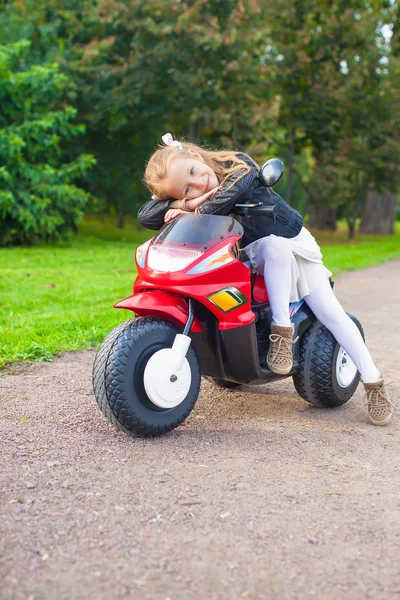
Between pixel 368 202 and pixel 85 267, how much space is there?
14.3 m

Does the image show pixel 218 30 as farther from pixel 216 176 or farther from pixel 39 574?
pixel 39 574

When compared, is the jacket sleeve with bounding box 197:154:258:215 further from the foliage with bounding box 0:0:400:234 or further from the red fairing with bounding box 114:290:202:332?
the foliage with bounding box 0:0:400:234

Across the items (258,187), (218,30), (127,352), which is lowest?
(127,352)

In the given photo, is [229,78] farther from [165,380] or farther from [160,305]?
[165,380]

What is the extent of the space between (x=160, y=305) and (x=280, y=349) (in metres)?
0.67

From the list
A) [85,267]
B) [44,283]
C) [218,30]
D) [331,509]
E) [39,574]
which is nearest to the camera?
[39,574]

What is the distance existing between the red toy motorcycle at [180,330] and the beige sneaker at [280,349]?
7 cm

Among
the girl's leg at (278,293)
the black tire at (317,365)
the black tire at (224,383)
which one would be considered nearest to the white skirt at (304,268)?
the girl's leg at (278,293)

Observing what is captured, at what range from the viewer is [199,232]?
3461 millimetres

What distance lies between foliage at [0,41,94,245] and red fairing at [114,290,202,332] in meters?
9.31

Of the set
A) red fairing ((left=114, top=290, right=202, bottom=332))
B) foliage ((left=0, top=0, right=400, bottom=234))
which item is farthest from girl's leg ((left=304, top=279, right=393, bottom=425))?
foliage ((left=0, top=0, right=400, bottom=234))

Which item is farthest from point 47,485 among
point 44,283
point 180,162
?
point 44,283

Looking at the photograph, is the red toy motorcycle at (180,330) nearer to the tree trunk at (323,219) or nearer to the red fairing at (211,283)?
the red fairing at (211,283)

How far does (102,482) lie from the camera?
2887mm
